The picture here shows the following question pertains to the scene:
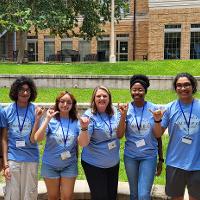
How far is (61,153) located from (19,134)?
0.51 m

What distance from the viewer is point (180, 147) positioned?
4.64m

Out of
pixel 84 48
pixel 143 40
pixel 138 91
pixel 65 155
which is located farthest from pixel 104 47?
pixel 65 155

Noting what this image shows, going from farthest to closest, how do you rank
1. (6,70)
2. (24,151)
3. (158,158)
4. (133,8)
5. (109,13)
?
(133,8)
(109,13)
(6,70)
(158,158)
(24,151)

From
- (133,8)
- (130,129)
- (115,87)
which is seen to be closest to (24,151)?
(130,129)

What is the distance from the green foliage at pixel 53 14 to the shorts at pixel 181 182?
15816 mm

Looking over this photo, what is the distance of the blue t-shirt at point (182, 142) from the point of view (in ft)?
15.1

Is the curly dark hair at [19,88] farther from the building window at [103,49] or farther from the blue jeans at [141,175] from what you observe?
the building window at [103,49]

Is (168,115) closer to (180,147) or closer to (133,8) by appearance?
(180,147)

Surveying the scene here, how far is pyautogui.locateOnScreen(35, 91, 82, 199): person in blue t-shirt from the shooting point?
4910mm

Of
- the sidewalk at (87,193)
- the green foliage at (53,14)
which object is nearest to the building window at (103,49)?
the green foliage at (53,14)

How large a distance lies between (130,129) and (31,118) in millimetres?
1115

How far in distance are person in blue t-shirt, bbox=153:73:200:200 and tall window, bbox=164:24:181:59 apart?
89.1 feet

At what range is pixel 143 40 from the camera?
3422 centimetres

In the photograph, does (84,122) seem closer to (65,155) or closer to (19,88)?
(65,155)
